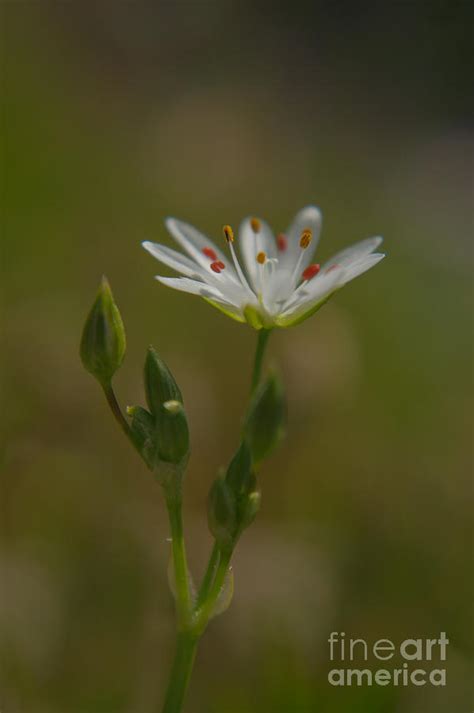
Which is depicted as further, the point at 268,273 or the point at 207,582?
the point at 268,273

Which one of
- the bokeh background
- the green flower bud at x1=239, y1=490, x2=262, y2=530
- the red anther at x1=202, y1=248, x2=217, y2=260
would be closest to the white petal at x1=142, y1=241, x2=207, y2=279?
the red anther at x1=202, y1=248, x2=217, y2=260

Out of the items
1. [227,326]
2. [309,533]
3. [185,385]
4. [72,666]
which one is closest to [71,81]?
[227,326]

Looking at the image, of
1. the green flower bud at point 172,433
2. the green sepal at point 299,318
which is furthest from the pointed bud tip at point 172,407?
the green sepal at point 299,318

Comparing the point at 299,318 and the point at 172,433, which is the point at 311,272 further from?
the point at 172,433

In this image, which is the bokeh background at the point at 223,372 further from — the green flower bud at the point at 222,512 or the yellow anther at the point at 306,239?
the yellow anther at the point at 306,239

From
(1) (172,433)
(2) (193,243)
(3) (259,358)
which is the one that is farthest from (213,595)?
(2) (193,243)

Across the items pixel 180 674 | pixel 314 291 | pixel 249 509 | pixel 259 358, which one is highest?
pixel 314 291
